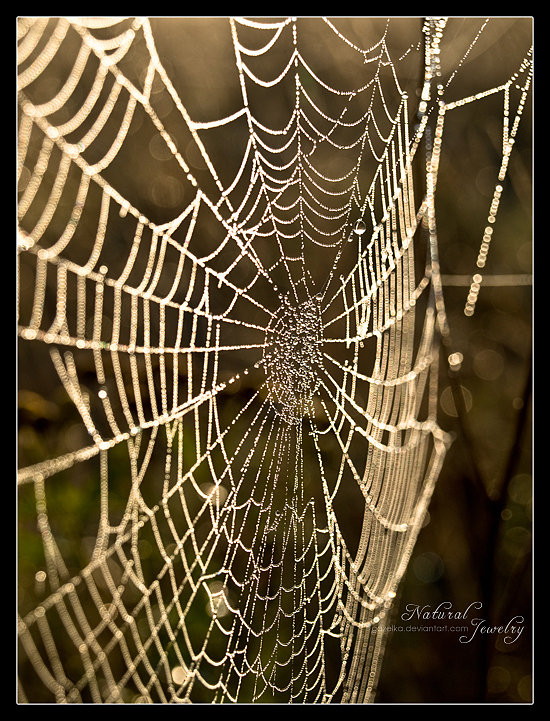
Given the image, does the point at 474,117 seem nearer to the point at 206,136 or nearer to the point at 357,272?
the point at 357,272

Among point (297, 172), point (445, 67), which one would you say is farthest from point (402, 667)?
point (445, 67)

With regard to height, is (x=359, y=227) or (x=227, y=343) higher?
(x=359, y=227)

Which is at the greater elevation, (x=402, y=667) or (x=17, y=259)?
(x=17, y=259)

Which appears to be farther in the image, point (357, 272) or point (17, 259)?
point (357, 272)

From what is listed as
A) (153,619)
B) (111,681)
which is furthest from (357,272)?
(111,681)

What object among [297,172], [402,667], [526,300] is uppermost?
[297,172]
